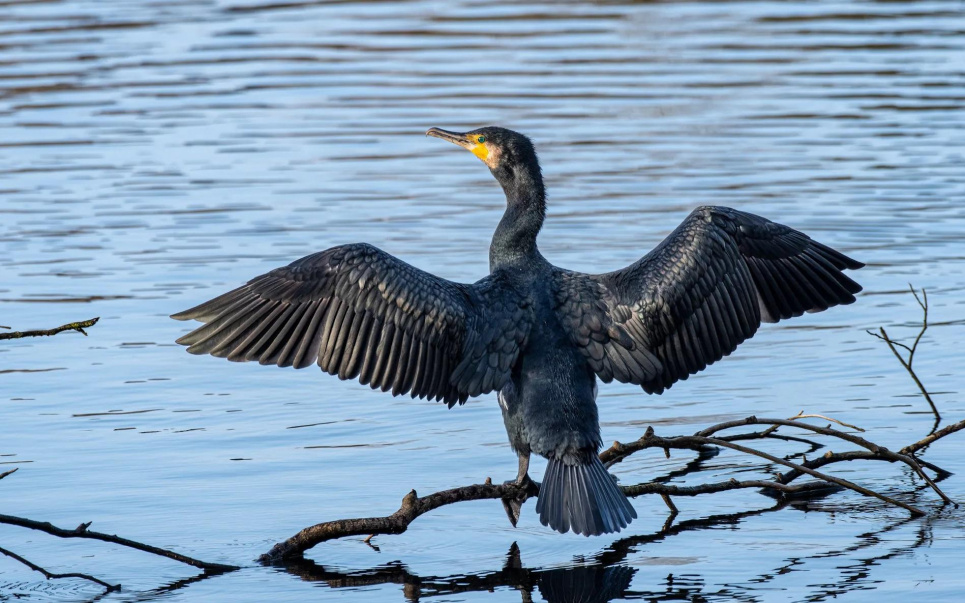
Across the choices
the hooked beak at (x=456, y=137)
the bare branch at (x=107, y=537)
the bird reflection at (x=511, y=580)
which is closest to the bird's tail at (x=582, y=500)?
the bird reflection at (x=511, y=580)

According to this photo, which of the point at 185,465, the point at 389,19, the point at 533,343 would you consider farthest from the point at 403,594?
the point at 389,19

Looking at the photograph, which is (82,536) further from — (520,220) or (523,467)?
(520,220)

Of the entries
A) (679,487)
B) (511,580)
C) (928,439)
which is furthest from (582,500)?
(928,439)

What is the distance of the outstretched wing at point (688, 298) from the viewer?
6.99 m

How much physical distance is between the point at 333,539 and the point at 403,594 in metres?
0.74

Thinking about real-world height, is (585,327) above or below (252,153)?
below

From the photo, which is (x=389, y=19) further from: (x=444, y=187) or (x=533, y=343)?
(x=533, y=343)

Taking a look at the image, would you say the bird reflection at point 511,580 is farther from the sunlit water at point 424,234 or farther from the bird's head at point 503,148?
the bird's head at point 503,148

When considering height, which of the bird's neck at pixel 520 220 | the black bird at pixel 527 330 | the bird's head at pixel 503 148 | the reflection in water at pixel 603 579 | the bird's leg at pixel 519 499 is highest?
the bird's head at pixel 503 148

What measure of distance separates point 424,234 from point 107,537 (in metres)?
6.94

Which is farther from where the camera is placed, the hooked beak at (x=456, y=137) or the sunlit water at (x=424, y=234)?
the hooked beak at (x=456, y=137)

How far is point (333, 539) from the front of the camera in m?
6.97

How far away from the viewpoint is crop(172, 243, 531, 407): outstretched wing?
6.74 meters

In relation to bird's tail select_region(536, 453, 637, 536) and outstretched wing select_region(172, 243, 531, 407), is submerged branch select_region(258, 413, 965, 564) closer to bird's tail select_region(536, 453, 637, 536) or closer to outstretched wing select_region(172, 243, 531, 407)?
bird's tail select_region(536, 453, 637, 536)
